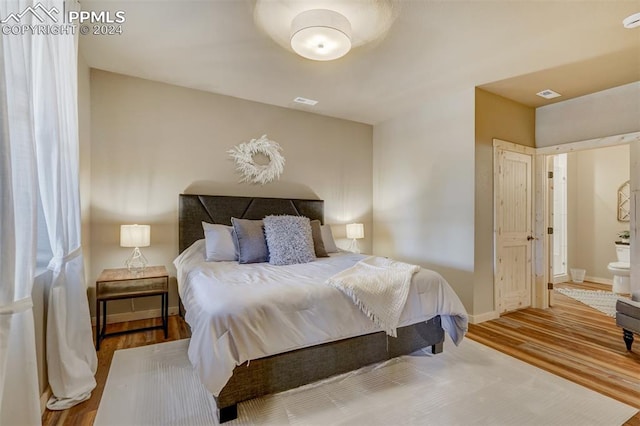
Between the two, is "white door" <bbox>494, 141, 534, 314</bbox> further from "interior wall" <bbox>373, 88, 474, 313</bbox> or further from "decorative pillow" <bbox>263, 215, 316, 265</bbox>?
"decorative pillow" <bbox>263, 215, 316, 265</bbox>

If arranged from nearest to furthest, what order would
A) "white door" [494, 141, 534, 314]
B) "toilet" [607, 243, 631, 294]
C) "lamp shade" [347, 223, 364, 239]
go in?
"white door" [494, 141, 534, 314] → "lamp shade" [347, 223, 364, 239] → "toilet" [607, 243, 631, 294]

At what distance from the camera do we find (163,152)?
11.8 feet

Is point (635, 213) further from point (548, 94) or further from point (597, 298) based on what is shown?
point (597, 298)

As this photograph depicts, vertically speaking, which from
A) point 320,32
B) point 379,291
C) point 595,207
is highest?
point 320,32

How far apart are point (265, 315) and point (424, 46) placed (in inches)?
101

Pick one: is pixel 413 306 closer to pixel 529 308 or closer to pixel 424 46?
pixel 424 46

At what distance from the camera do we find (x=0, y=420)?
3.97ft

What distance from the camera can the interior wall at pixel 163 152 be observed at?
3.30 meters

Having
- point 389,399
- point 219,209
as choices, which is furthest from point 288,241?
point 389,399

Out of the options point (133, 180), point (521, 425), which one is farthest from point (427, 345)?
point (133, 180)

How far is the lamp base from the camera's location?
330 centimetres

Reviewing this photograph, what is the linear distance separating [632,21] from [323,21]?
2.33 m

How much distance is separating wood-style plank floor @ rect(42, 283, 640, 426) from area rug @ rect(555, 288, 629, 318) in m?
0.25

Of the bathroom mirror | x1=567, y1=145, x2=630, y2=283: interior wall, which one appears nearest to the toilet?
x1=567, y1=145, x2=630, y2=283: interior wall
